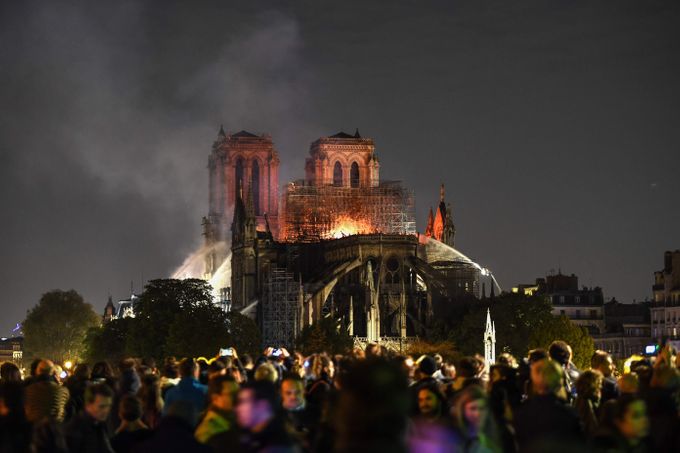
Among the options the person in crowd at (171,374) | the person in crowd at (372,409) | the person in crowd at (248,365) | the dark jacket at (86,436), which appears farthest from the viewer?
the person in crowd at (248,365)

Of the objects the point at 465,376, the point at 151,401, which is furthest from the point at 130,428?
the point at 465,376

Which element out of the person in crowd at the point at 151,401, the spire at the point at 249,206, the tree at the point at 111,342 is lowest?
the person in crowd at the point at 151,401

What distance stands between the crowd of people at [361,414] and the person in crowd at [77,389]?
74mm

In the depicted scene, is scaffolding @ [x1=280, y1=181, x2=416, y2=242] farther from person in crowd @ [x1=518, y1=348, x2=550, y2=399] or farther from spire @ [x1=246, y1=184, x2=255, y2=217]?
person in crowd @ [x1=518, y1=348, x2=550, y2=399]

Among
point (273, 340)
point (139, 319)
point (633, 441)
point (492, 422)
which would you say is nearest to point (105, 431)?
point (492, 422)

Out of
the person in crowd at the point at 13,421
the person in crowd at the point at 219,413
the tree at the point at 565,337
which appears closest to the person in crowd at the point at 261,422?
the person in crowd at the point at 219,413

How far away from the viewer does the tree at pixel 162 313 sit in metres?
99.9

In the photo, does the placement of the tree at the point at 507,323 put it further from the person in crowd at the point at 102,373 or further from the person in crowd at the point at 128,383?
the person in crowd at the point at 128,383

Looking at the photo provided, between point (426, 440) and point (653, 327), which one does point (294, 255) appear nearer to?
point (653, 327)

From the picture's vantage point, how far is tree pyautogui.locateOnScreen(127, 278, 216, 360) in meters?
99.9

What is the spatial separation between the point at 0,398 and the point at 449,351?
9349 cm

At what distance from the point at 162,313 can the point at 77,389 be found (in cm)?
8509

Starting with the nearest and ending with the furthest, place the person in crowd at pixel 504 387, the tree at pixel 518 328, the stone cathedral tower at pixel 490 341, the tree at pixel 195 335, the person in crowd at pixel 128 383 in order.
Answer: the person in crowd at pixel 504 387
the person in crowd at pixel 128 383
the stone cathedral tower at pixel 490 341
the tree at pixel 195 335
the tree at pixel 518 328

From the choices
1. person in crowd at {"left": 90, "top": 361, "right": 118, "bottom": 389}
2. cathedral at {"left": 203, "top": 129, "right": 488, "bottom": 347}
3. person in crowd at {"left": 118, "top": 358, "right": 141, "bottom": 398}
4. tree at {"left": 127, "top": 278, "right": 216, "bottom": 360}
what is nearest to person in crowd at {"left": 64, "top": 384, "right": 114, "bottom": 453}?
person in crowd at {"left": 118, "top": 358, "right": 141, "bottom": 398}
